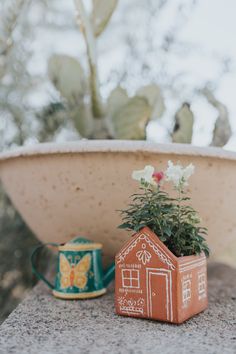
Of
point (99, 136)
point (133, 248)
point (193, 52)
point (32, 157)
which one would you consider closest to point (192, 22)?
point (193, 52)

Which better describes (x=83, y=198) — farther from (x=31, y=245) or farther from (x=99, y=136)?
(x=31, y=245)

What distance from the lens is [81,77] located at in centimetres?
102

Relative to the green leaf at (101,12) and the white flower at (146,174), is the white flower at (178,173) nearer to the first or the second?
the white flower at (146,174)

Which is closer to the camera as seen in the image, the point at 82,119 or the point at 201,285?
the point at 201,285

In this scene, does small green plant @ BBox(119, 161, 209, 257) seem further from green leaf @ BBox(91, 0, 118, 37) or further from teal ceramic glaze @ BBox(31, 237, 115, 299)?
green leaf @ BBox(91, 0, 118, 37)

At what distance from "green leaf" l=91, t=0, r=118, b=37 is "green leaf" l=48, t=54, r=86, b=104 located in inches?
4.6

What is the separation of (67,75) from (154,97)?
0.24 metres

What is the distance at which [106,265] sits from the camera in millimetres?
784

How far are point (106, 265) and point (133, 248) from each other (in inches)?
10.5

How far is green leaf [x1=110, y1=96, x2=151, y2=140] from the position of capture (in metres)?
0.87

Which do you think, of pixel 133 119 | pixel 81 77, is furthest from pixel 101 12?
pixel 133 119

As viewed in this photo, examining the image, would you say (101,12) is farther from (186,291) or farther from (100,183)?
(186,291)

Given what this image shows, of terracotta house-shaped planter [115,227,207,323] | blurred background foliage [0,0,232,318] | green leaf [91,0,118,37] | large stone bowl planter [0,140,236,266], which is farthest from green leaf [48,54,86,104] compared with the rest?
terracotta house-shaped planter [115,227,207,323]

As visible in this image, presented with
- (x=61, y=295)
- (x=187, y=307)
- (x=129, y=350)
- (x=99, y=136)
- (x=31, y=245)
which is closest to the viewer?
(x=129, y=350)
